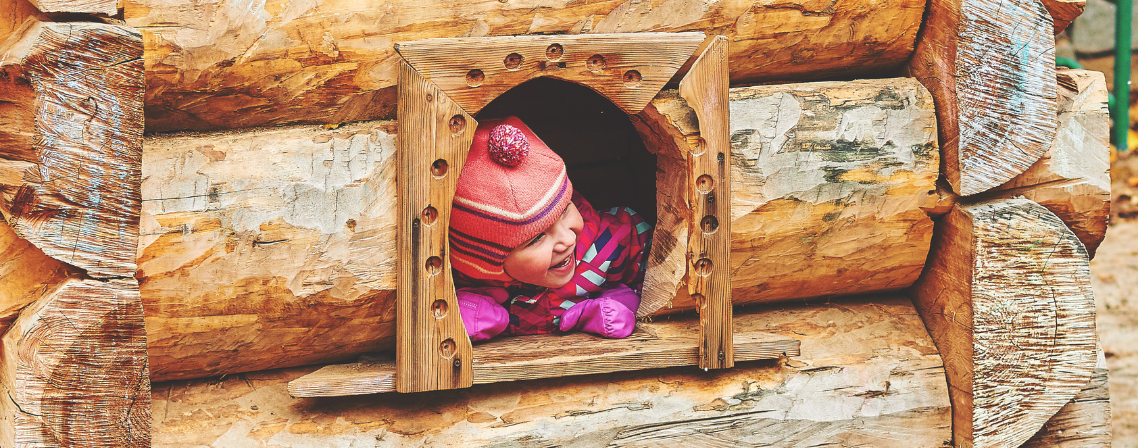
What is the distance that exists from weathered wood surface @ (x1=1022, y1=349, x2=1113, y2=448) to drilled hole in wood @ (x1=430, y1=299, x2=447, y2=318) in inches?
77.9

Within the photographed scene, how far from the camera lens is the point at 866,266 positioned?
2594mm

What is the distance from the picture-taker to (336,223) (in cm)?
209

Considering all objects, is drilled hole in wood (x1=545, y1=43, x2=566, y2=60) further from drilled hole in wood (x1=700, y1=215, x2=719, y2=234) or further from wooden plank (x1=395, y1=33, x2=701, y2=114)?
drilled hole in wood (x1=700, y1=215, x2=719, y2=234)

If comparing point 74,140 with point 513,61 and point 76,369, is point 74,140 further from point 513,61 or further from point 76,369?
point 513,61

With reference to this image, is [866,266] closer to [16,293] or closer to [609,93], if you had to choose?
[609,93]

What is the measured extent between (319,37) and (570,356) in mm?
1064

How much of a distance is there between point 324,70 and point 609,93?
0.74 m

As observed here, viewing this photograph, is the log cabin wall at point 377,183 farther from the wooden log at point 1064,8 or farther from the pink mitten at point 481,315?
the pink mitten at point 481,315

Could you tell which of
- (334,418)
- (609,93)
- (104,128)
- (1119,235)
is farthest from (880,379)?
(1119,235)

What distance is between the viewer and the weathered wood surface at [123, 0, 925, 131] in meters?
1.99

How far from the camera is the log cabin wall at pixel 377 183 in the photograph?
1.68 metres

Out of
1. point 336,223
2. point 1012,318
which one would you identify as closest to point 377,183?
point 336,223

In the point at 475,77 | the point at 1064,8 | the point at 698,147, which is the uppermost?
the point at 1064,8

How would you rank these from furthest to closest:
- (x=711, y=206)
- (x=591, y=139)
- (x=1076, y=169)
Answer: (x=591, y=139)
(x=1076, y=169)
(x=711, y=206)
